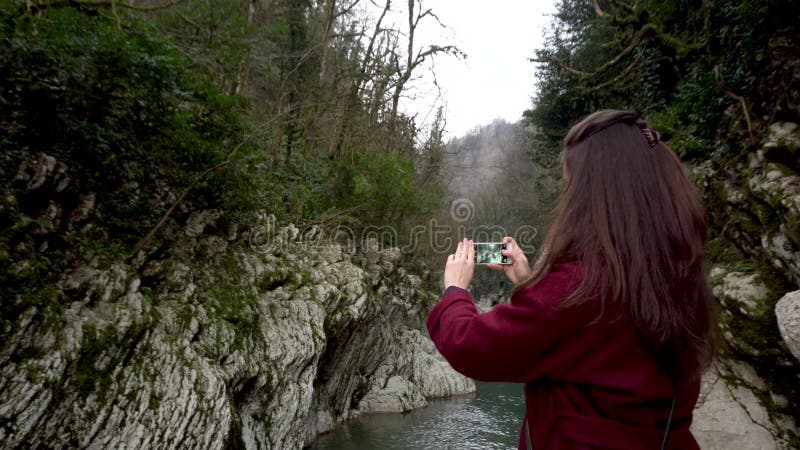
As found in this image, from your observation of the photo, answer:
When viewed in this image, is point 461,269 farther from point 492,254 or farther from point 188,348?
point 188,348

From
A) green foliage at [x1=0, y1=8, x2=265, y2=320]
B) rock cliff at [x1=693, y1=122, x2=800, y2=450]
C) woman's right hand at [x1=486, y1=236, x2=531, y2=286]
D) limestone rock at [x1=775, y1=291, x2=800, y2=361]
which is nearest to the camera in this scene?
woman's right hand at [x1=486, y1=236, x2=531, y2=286]

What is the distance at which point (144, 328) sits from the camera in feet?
13.6

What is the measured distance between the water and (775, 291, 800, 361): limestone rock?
6.13 m

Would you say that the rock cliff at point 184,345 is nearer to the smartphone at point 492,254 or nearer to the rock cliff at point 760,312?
the smartphone at point 492,254

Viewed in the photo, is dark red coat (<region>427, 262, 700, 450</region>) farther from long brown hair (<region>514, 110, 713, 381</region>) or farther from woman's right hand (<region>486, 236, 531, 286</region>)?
woman's right hand (<region>486, 236, 531, 286</region>)

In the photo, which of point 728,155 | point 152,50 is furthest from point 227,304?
point 728,155

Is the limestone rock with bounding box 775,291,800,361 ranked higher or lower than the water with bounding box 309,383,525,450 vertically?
higher

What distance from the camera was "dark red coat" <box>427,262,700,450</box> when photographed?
3.63ft

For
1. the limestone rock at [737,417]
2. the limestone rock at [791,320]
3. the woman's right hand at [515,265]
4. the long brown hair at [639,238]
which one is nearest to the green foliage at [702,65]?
the limestone rock at [791,320]

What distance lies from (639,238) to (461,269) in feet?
1.77

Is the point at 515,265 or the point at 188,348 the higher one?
the point at 515,265

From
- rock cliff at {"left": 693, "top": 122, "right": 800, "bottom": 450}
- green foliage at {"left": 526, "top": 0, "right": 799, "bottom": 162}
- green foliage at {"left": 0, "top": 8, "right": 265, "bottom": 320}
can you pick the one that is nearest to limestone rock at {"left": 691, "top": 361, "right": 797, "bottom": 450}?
rock cliff at {"left": 693, "top": 122, "right": 800, "bottom": 450}

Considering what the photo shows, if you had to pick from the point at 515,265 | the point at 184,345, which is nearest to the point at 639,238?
the point at 515,265

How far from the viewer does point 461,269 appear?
1.48m
